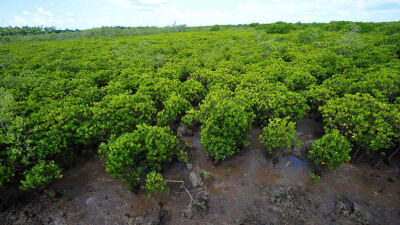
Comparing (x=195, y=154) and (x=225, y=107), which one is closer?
(x=225, y=107)

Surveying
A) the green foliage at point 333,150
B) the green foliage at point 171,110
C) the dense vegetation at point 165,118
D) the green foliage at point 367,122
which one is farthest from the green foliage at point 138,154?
the green foliage at point 367,122

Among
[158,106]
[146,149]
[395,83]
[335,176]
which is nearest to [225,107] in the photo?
[146,149]

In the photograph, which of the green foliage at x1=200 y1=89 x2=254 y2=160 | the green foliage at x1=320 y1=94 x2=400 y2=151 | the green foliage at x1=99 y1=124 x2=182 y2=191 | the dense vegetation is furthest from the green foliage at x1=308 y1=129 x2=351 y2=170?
the green foliage at x1=99 y1=124 x2=182 y2=191

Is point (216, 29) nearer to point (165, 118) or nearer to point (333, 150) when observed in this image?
point (165, 118)

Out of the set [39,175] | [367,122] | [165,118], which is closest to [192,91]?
[165,118]

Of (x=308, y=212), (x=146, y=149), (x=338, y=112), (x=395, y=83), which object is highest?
(x=395, y=83)

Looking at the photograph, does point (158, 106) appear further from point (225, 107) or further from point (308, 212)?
point (308, 212)

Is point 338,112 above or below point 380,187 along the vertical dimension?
above

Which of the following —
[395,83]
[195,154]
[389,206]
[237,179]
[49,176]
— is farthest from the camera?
[395,83]
